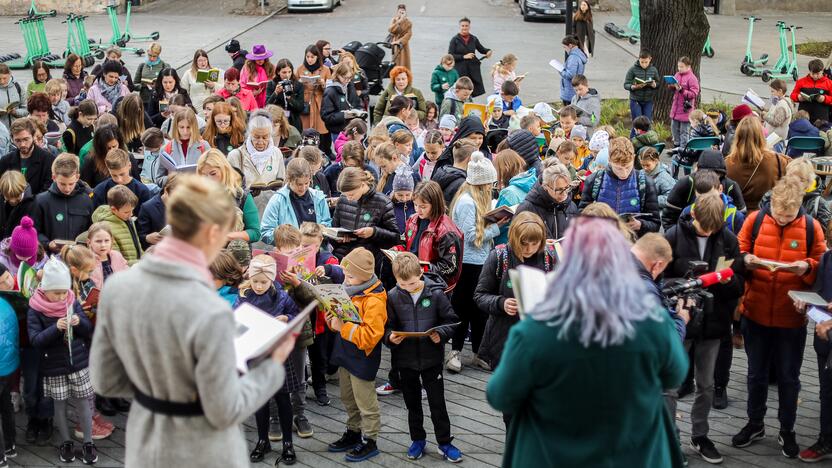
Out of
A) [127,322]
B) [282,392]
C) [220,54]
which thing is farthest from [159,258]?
[220,54]

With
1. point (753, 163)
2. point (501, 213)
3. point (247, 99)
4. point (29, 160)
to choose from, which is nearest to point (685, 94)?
point (753, 163)

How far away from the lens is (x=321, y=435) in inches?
289

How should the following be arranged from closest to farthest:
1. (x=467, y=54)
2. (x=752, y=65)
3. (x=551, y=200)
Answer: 1. (x=551, y=200)
2. (x=467, y=54)
3. (x=752, y=65)

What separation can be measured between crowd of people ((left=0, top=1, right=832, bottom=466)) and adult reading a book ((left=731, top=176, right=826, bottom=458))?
1 centimetres

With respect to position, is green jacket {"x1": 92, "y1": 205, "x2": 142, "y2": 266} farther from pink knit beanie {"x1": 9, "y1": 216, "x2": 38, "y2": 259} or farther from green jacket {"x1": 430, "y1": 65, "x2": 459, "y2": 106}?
green jacket {"x1": 430, "y1": 65, "x2": 459, "y2": 106}

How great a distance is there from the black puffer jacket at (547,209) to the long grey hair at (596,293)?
420 cm

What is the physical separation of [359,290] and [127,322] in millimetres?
3522

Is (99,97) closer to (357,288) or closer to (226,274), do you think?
(226,274)

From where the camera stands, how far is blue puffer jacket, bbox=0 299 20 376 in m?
6.75

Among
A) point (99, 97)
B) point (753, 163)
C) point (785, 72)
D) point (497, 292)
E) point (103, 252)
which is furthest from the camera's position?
point (785, 72)

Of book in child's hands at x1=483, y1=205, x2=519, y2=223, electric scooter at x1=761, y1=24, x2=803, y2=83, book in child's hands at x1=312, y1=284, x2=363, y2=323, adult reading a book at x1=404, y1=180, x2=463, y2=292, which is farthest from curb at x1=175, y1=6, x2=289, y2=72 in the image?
book in child's hands at x1=312, y1=284, x2=363, y2=323

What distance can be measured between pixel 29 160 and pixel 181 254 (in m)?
6.89

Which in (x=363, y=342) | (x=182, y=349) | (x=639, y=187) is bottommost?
(x=363, y=342)

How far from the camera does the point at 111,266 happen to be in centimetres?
753
